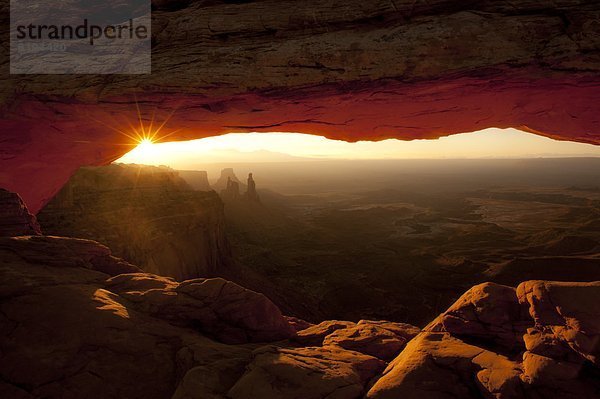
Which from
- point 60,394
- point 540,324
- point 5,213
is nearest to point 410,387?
point 540,324

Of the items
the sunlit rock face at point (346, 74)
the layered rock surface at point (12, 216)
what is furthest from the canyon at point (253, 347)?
the sunlit rock face at point (346, 74)

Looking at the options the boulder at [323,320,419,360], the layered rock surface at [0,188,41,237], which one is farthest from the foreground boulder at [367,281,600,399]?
the layered rock surface at [0,188,41,237]

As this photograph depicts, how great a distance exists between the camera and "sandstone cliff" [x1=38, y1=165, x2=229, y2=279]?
2197cm

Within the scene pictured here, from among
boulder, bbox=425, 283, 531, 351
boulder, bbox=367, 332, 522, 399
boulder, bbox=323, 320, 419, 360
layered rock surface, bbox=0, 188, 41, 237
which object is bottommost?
boulder, bbox=323, 320, 419, 360

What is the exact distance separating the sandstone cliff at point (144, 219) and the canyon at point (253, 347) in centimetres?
1628

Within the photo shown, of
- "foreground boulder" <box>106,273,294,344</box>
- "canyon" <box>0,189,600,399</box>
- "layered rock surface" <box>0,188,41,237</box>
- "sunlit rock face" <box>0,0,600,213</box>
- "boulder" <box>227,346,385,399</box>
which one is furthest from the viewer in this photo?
"layered rock surface" <box>0,188,41,237</box>

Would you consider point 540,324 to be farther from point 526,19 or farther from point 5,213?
point 5,213

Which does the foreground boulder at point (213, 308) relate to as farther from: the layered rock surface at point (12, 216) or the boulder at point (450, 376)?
the layered rock surface at point (12, 216)

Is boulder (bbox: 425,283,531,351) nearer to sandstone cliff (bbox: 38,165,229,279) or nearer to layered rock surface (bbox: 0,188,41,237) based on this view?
layered rock surface (bbox: 0,188,41,237)

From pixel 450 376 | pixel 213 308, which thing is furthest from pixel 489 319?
pixel 213 308

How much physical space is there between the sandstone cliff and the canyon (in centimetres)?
1628

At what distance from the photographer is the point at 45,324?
19.1ft

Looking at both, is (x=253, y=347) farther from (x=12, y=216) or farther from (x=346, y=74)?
(x=12, y=216)

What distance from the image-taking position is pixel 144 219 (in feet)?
84.3
